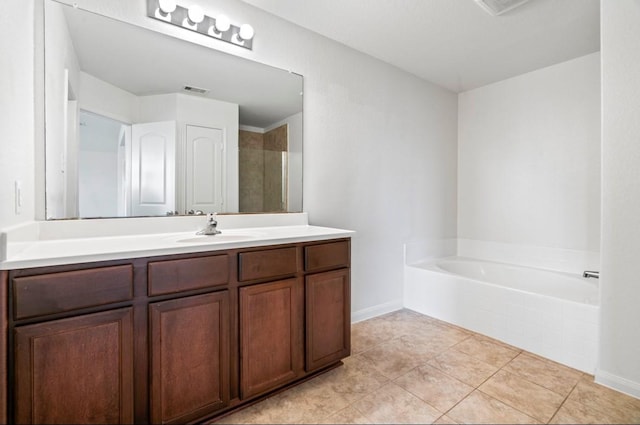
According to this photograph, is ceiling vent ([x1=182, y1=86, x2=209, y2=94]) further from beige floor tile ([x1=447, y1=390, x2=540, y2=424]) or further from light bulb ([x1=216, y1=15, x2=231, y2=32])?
beige floor tile ([x1=447, y1=390, x2=540, y2=424])

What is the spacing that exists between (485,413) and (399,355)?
0.68 metres

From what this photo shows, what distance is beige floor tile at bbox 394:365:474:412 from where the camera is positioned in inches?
67.2

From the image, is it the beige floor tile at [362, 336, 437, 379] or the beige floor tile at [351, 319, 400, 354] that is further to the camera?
the beige floor tile at [351, 319, 400, 354]

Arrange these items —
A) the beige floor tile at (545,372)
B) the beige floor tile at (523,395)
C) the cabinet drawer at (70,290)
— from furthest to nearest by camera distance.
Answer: the beige floor tile at (545,372) → the beige floor tile at (523,395) → the cabinet drawer at (70,290)

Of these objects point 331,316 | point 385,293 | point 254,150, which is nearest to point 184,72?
point 254,150

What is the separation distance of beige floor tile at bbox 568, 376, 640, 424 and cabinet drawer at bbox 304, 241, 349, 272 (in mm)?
1456

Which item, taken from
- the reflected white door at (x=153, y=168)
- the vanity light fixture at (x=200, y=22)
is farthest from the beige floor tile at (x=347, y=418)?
the vanity light fixture at (x=200, y=22)

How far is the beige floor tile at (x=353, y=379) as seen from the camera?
5.86ft

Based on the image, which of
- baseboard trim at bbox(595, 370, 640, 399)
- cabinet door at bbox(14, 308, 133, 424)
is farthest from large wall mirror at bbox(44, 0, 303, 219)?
baseboard trim at bbox(595, 370, 640, 399)

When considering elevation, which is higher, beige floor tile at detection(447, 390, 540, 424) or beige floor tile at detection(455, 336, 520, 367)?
beige floor tile at detection(455, 336, 520, 367)

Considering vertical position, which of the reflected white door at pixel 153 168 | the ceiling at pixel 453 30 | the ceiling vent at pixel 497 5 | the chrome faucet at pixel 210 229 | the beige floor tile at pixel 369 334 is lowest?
the beige floor tile at pixel 369 334

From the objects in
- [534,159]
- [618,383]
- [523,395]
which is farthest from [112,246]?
[534,159]

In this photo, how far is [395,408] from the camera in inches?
64.9

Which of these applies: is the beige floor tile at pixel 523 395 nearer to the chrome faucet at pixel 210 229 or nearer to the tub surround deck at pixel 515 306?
the tub surround deck at pixel 515 306
